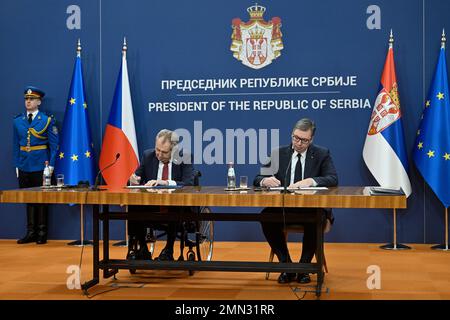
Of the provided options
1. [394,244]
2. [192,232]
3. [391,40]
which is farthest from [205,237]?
[391,40]

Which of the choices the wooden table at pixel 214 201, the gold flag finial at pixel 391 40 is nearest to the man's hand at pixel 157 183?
the wooden table at pixel 214 201

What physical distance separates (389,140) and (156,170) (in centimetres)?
259

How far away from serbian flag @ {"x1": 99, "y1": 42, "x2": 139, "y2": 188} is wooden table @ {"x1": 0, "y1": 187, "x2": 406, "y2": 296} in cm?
233

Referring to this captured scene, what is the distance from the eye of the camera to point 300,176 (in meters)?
4.56

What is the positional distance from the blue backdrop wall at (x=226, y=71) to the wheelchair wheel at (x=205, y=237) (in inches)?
36.6

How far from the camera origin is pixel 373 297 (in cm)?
398

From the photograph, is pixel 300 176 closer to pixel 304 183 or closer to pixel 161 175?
pixel 304 183

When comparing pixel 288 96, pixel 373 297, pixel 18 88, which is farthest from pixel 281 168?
pixel 18 88

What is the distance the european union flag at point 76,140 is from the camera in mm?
6727

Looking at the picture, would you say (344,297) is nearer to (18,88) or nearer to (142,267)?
(142,267)

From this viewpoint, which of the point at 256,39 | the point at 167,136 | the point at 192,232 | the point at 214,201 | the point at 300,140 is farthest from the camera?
the point at 256,39

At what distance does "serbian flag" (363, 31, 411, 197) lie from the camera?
6.23 meters

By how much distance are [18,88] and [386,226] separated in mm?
4445

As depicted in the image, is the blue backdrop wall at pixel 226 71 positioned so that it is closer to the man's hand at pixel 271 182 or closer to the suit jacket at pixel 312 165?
Result: the suit jacket at pixel 312 165
